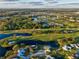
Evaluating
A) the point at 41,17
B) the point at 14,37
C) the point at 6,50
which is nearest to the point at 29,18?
the point at 41,17

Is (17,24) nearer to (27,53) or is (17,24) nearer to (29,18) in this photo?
(29,18)

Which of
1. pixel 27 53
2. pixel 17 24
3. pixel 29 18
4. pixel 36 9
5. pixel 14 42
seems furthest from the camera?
pixel 36 9

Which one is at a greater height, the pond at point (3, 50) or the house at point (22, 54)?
the pond at point (3, 50)

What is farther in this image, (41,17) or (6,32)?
(41,17)

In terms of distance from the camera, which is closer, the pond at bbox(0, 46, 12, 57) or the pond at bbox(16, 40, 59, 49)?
the pond at bbox(0, 46, 12, 57)

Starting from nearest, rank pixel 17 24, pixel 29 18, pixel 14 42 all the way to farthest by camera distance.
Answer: pixel 14 42, pixel 17 24, pixel 29 18

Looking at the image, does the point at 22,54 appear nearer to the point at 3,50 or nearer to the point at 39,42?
the point at 3,50

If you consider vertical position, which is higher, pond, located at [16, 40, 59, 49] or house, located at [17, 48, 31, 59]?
pond, located at [16, 40, 59, 49]

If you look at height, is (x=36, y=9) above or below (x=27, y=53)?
above

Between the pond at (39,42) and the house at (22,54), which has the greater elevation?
the pond at (39,42)

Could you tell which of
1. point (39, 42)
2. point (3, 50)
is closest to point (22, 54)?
point (3, 50)

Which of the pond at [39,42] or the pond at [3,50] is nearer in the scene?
the pond at [3,50]
